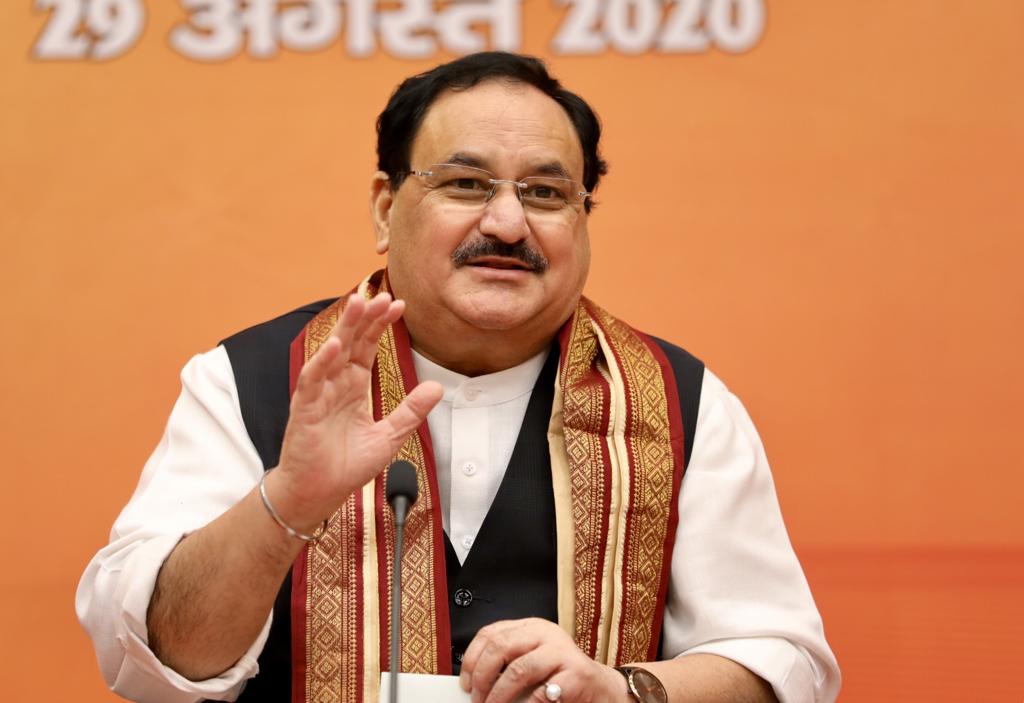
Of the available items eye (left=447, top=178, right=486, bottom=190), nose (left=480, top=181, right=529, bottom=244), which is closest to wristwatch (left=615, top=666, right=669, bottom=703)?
nose (left=480, top=181, right=529, bottom=244)

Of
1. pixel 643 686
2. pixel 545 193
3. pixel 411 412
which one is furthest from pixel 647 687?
pixel 545 193

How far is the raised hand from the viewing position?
1807 mm

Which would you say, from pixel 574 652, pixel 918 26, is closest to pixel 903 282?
pixel 918 26

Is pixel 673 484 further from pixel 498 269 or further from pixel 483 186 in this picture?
pixel 483 186

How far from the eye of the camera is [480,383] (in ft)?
8.13

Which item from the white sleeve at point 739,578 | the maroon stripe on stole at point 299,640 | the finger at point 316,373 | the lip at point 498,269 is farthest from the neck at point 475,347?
the finger at point 316,373

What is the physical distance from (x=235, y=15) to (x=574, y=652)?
1846 millimetres

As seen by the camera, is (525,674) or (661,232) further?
(661,232)

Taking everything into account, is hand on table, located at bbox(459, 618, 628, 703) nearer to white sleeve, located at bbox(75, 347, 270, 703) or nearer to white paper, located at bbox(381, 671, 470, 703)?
white paper, located at bbox(381, 671, 470, 703)

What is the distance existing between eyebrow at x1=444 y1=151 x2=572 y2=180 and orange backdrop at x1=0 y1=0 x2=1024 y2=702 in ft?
2.41

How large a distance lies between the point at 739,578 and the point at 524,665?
0.57 metres

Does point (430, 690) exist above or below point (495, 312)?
below

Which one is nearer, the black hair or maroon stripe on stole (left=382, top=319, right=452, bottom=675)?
maroon stripe on stole (left=382, top=319, right=452, bottom=675)

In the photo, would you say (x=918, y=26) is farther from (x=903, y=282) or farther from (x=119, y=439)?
(x=119, y=439)
